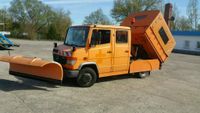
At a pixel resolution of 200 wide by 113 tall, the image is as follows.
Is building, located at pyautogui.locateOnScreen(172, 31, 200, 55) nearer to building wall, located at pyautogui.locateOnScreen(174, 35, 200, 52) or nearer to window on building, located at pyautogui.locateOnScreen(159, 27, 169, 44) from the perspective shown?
building wall, located at pyautogui.locateOnScreen(174, 35, 200, 52)

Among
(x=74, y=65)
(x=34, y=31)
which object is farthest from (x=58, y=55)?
(x=34, y=31)

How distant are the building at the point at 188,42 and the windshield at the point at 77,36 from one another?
30.3 metres

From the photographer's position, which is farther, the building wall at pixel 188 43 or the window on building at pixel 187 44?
the window on building at pixel 187 44

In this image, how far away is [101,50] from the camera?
9672 millimetres

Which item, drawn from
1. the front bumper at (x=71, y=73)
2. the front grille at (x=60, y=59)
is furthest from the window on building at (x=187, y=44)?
the front bumper at (x=71, y=73)

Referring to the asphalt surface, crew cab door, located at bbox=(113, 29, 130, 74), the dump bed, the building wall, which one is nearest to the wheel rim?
the asphalt surface

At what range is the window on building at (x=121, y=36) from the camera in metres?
10.3

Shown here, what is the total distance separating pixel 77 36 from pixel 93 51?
87cm

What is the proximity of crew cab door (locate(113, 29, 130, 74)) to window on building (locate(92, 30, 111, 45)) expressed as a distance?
1.61 feet

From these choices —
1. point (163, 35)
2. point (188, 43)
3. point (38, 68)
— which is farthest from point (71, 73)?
point (188, 43)

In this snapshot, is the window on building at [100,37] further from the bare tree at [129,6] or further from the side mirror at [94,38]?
the bare tree at [129,6]

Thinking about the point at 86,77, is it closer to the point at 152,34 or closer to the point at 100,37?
the point at 100,37

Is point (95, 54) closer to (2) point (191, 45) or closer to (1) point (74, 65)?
(1) point (74, 65)

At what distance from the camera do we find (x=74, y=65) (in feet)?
29.6
